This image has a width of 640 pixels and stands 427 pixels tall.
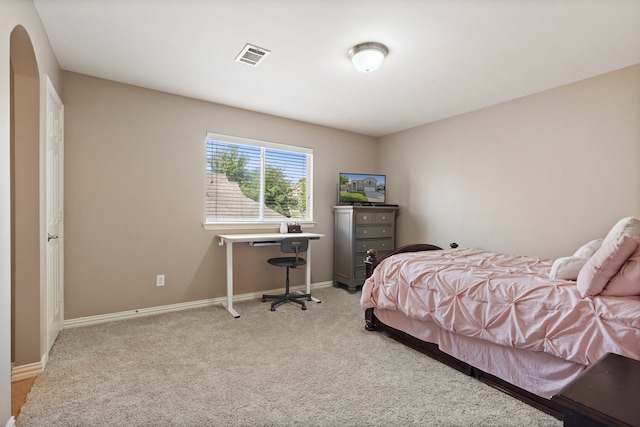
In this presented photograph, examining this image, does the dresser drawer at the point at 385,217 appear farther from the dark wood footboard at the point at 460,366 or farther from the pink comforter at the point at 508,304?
the dark wood footboard at the point at 460,366

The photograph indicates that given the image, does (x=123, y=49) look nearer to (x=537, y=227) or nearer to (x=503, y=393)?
(x=503, y=393)

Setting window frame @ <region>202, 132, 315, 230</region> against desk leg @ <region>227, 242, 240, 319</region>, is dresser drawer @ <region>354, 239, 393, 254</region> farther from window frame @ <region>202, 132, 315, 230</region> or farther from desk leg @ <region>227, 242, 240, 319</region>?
desk leg @ <region>227, 242, 240, 319</region>

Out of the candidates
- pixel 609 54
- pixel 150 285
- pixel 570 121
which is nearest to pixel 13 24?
pixel 150 285

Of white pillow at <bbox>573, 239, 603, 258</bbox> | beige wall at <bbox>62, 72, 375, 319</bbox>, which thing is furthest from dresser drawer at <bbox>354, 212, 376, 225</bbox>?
white pillow at <bbox>573, 239, 603, 258</bbox>

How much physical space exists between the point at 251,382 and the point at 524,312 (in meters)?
1.76

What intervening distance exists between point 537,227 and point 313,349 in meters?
2.70

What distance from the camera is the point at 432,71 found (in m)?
2.92

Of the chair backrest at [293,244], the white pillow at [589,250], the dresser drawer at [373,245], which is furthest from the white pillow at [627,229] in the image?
the dresser drawer at [373,245]

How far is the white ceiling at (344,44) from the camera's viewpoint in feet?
6.76

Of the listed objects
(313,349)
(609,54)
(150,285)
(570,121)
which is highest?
(609,54)

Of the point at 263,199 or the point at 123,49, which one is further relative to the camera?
the point at 263,199

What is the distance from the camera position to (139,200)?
3.39 meters

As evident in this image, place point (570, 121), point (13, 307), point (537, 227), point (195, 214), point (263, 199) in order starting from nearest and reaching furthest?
point (13, 307)
point (570, 121)
point (537, 227)
point (195, 214)
point (263, 199)

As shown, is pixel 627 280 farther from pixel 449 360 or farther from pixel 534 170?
pixel 534 170
